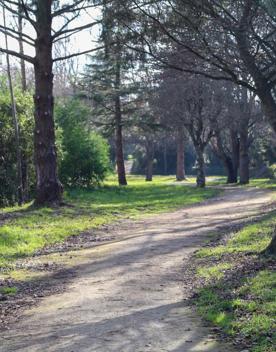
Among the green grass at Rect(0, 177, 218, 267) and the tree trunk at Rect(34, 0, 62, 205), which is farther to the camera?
the tree trunk at Rect(34, 0, 62, 205)

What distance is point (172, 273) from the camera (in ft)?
31.4

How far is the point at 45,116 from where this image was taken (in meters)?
18.6

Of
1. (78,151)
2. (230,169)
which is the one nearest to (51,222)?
(78,151)

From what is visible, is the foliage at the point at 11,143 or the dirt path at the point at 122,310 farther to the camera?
the foliage at the point at 11,143

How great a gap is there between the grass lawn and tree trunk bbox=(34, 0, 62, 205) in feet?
28.0

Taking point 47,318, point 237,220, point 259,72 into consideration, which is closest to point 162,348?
point 47,318

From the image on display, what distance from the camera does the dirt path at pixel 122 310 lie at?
5.90m

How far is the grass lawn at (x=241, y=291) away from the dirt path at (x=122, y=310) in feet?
0.93

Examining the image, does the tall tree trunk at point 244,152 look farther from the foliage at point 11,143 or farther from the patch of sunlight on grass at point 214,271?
the patch of sunlight on grass at point 214,271

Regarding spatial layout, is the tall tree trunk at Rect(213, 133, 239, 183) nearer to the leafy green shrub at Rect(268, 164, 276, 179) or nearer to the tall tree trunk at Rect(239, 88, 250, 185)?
the tall tree trunk at Rect(239, 88, 250, 185)

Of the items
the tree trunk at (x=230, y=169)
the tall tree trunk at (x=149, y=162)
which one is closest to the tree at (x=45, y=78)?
the tree trunk at (x=230, y=169)

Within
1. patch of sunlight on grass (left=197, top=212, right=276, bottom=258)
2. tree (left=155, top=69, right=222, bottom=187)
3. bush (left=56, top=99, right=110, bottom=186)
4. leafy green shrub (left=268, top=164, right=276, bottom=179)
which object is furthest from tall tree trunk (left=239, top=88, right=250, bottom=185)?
patch of sunlight on grass (left=197, top=212, right=276, bottom=258)

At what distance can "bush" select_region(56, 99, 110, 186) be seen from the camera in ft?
99.3

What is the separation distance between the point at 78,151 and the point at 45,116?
1186 centimetres
